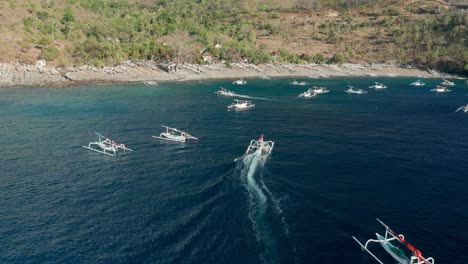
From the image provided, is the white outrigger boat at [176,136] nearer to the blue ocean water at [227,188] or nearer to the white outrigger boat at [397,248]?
the blue ocean water at [227,188]

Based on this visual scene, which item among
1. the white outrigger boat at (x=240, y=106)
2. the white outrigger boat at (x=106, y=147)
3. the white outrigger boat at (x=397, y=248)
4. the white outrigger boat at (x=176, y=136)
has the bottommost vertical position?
the white outrigger boat at (x=397, y=248)

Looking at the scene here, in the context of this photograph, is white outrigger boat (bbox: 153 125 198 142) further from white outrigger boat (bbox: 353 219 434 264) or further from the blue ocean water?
white outrigger boat (bbox: 353 219 434 264)

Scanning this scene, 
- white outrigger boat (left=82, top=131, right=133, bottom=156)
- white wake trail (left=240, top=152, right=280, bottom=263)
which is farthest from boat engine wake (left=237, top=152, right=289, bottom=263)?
white outrigger boat (left=82, top=131, right=133, bottom=156)

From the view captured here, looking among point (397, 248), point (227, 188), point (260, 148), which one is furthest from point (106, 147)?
point (397, 248)

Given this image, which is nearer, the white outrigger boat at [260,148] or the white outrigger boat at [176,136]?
the white outrigger boat at [260,148]

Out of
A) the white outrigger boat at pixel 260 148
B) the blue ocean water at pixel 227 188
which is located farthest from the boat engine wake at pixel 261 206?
the white outrigger boat at pixel 260 148
